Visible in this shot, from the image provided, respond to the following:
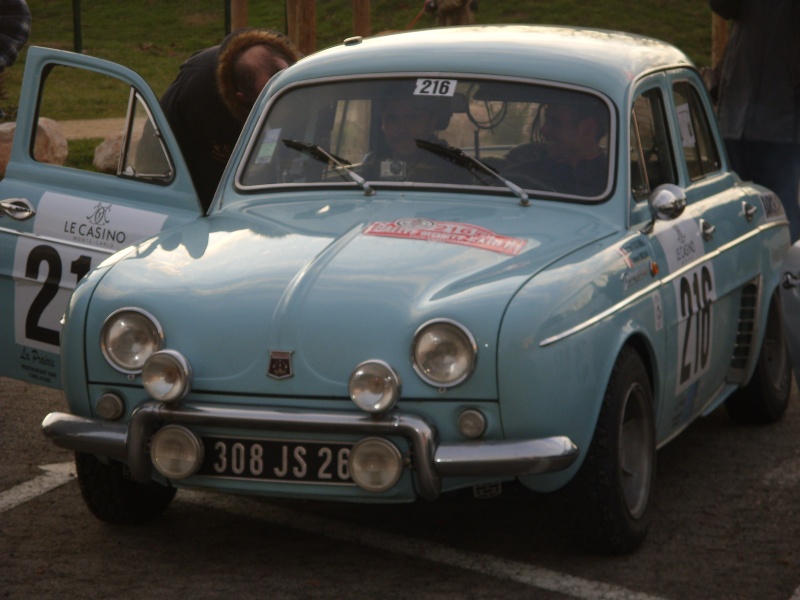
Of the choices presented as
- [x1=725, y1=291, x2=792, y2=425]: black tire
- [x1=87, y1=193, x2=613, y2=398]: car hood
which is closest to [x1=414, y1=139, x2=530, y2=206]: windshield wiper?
[x1=87, y1=193, x2=613, y2=398]: car hood

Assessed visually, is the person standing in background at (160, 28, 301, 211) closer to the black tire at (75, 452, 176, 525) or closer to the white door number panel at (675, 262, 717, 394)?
the black tire at (75, 452, 176, 525)

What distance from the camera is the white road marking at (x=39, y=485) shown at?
18.9 ft

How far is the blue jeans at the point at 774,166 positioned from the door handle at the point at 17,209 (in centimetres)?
418

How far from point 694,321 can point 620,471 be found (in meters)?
1.06

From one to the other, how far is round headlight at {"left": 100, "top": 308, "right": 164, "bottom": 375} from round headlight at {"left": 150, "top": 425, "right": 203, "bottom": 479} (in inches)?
10.4

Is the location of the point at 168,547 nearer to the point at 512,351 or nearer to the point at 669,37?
the point at 512,351

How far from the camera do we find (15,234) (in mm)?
6074

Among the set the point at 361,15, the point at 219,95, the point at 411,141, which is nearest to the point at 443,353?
the point at 411,141

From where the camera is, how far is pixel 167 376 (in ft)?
15.6

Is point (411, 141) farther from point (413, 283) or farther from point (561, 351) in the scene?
point (561, 351)

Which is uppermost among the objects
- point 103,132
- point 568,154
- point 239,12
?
point 568,154

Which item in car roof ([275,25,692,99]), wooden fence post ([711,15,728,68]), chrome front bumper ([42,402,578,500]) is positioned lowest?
wooden fence post ([711,15,728,68])

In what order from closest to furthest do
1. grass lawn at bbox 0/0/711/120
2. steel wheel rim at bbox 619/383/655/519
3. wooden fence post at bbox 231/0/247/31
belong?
steel wheel rim at bbox 619/383/655/519, wooden fence post at bbox 231/0/247/31, grass lawn at bbox 0/0/711/120

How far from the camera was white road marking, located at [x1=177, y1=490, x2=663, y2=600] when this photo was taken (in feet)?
15.6
